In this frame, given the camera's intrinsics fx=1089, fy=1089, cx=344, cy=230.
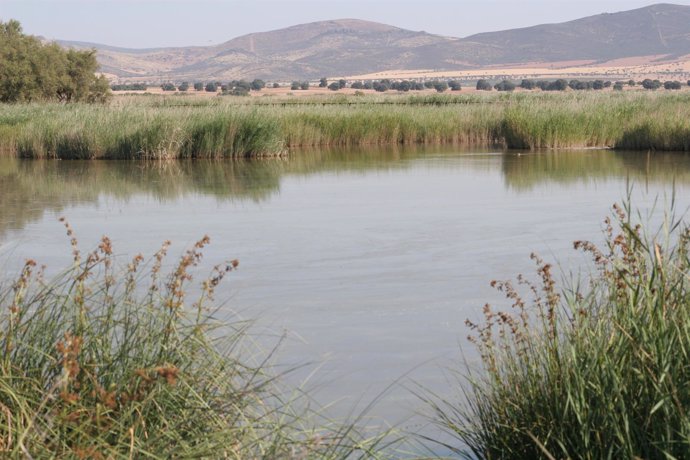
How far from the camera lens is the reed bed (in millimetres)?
19062

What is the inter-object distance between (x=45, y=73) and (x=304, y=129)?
42.4 feet

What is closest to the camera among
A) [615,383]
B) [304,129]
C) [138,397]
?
[138,397]

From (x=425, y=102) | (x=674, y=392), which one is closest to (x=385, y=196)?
(x=674, y=392)

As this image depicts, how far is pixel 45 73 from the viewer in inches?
1273

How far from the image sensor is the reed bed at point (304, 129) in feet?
62.5

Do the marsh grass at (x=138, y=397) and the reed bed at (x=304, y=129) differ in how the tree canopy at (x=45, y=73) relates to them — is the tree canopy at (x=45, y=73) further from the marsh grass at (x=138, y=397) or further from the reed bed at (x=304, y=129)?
the marsh grass at (x=138, y=397)

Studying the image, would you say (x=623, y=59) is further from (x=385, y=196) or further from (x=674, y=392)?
(x=674, y=392)

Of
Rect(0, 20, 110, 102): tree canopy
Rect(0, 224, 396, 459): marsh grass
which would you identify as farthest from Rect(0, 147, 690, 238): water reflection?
Rect(0, 20, 110, 102): tree canopy

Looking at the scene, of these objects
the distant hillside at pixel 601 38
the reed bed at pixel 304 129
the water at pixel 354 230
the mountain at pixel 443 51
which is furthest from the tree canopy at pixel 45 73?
the distant hillside at pixel 601 38

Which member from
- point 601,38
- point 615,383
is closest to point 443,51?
point 601,38

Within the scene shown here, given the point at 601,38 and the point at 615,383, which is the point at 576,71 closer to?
the point at 601,38

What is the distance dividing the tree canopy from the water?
13933mm

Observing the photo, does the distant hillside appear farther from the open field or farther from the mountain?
the open field

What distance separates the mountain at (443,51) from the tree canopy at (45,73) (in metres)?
102
